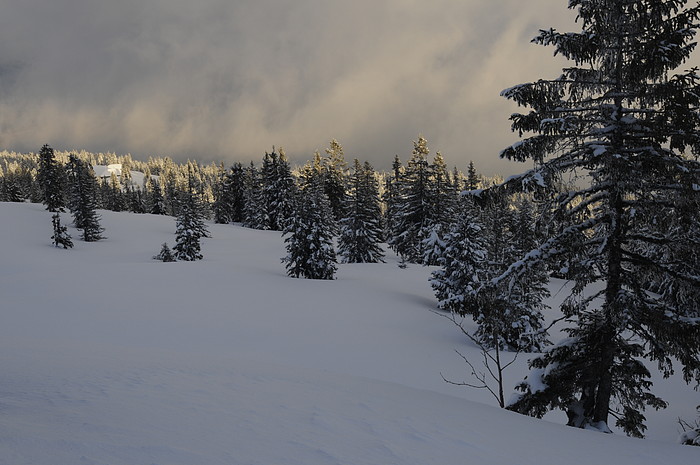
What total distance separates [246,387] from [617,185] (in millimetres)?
7122

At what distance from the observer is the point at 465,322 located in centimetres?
2050

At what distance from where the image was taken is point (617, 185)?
20.5ft

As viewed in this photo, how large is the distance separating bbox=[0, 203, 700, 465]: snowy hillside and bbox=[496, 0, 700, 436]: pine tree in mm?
1369

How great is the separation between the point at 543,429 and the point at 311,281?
18.5m

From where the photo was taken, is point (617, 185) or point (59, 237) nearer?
point (617, 185)

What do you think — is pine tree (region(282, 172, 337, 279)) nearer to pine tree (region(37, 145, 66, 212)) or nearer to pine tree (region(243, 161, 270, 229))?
pine tree (region(243, 161, 270, 229))

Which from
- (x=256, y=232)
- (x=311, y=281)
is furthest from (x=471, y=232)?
(x=256, y=232)

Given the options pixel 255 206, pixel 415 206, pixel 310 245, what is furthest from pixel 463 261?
pixel 255 206

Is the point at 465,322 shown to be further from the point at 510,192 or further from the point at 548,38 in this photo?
the point at 548,38

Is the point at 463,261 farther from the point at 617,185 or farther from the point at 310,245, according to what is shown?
the point at 617,185

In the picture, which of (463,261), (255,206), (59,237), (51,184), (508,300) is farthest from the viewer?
(255,206)

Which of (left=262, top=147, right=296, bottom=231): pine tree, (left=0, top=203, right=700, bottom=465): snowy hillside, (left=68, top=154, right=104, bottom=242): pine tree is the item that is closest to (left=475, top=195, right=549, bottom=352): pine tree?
(left=0, top=203, right=700, bottom=465): snowy hillside

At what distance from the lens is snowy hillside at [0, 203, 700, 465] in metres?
3.35

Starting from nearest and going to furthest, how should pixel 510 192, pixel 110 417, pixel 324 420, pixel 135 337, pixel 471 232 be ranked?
pixel 110 417 < pixel 324 420 < pixel 510 192 < pixel 135 337 < pixel 471 232
